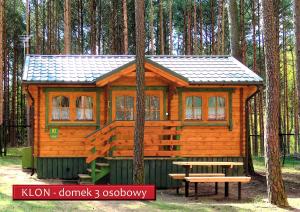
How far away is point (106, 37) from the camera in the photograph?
37844mm

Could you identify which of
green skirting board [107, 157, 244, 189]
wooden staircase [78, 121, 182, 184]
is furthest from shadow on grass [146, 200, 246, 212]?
wooden staircase [78, 121, 182, 184]

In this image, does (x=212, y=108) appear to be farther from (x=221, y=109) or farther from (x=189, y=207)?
(x=189, y=207)

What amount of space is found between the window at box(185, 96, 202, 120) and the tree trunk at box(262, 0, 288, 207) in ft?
17.4

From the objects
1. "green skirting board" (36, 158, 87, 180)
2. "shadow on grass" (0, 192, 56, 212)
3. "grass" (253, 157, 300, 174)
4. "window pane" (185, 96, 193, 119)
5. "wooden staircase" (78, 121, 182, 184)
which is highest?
"window pane" (185, 96, 193, 119)

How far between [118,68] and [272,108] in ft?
18.2

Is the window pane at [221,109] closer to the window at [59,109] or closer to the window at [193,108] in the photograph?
the window at [193,108]

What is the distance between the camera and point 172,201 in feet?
39.2

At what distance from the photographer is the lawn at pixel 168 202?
9.68m

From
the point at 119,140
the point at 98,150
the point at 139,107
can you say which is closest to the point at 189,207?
the point at 139,107

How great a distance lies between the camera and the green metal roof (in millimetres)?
15336

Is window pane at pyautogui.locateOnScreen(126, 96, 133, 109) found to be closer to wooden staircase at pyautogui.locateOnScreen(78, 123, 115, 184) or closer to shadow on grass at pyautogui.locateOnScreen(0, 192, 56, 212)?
wooden staircase at pyautogui.locateOnScreen(78, 123, 115, 184)

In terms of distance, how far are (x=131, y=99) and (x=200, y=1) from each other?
69.7ft

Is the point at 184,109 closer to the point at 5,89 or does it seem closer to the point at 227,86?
the point at 227,86

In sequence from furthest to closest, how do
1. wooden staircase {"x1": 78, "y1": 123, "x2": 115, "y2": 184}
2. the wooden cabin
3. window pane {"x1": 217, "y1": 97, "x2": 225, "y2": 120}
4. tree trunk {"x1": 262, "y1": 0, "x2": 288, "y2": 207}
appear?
window pane {"x1": 217, "y1": 97, "x2": 225, "y2": 120}, the wooden cabin, wooden staircase {"x1": 78, "y1": 123, "x2": 115, "y2": 184}, tree trunk {"x1": 262, "y1": 0, "x2": 288, "y2": 207}
